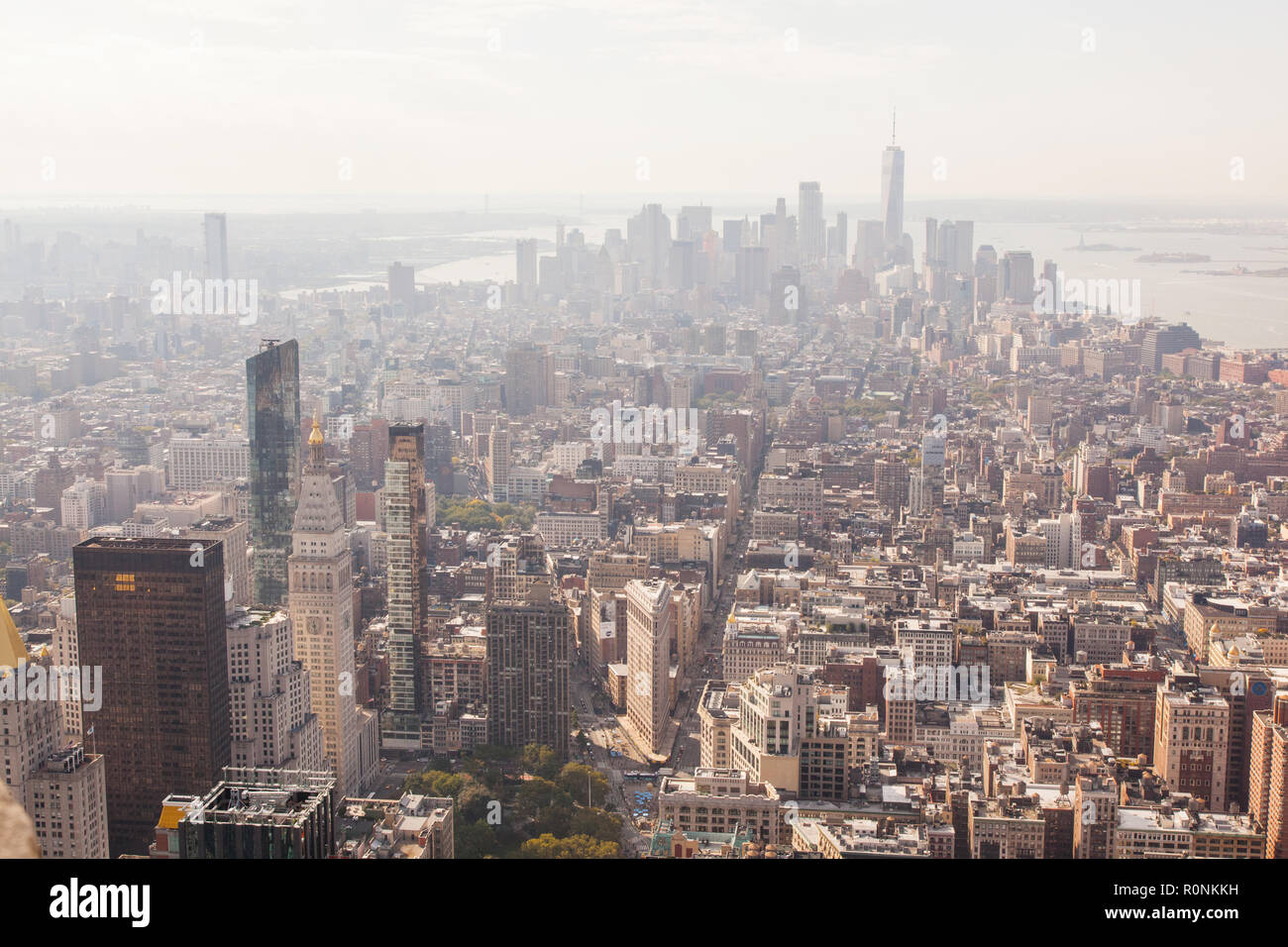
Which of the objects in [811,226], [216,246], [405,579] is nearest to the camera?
[405,579]

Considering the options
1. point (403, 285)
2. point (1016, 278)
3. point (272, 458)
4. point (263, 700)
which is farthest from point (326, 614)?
point (1016, 278)

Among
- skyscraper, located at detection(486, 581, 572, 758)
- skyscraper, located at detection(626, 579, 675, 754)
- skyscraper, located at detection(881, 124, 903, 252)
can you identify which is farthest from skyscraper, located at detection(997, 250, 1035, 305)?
skyscraper, located at detection(486, 581, 572, 758)

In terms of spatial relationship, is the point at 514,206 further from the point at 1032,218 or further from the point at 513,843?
the point at 513,843

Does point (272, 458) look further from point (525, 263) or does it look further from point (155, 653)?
point (525, 263)

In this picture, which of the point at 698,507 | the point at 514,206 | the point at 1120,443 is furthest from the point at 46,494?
the point at 1120,443

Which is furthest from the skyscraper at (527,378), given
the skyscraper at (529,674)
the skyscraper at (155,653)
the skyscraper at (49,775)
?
the skyscraper at (49,775)

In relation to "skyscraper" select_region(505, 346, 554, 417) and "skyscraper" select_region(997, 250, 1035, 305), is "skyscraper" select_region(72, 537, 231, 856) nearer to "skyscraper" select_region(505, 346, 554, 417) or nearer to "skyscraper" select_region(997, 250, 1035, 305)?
"skyscraper" select_region(505, 346, 554, 417)
